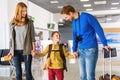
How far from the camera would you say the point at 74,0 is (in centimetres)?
1446

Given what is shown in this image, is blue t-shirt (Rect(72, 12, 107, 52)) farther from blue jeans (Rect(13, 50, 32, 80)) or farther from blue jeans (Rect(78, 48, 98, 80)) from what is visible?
blue jeans (Rect(13, 50, 32, 80))

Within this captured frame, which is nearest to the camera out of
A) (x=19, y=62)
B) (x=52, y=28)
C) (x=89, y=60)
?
(x=89, y=60)

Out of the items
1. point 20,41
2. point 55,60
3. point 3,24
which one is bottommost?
point 55,60

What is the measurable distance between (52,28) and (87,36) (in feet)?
53.6

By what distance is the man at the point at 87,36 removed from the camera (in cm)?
304

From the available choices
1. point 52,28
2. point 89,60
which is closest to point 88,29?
point 89,60

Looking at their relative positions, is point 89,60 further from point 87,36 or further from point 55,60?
point 55,60

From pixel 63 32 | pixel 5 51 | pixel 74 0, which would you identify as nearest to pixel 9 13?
pixel 5 51

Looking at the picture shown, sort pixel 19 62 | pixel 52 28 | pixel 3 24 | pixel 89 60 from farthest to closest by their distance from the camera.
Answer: pixel 52 28 < pixel 3 24 < pixel 19 62 < pixel 89 60

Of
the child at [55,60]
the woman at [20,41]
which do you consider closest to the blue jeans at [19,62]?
the woman at [20,41]

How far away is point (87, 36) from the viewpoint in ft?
10.1

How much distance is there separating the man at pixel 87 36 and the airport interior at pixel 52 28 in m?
1.12

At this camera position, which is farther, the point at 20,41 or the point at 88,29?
the point at 20,41

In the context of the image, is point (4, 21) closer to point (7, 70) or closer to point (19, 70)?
point (7, 70)
